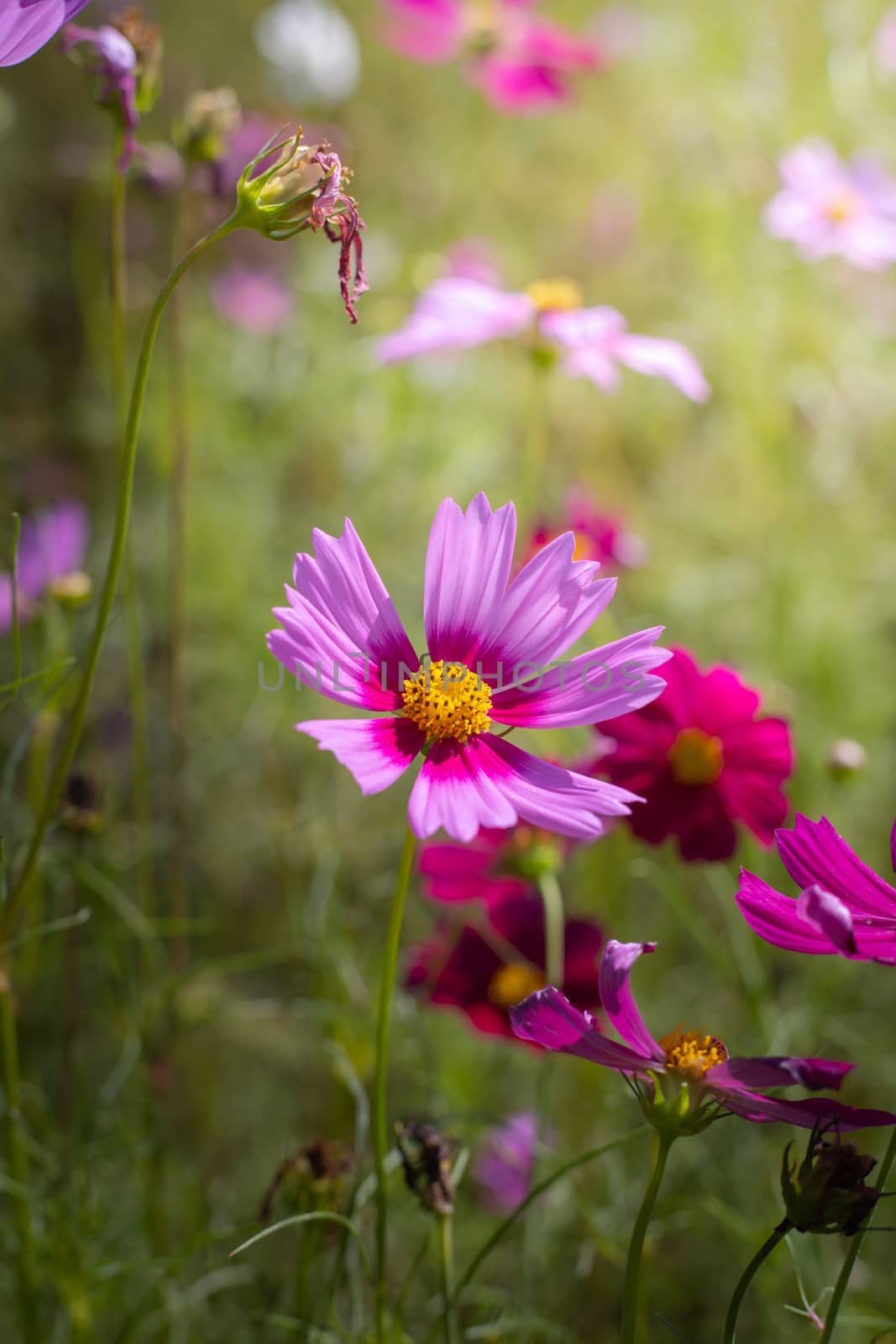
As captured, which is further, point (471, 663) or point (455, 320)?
point (455, 320)

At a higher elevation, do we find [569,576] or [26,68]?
[26,68]

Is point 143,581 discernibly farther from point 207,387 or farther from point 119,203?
point 119,203

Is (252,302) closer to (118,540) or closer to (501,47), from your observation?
(501,47)

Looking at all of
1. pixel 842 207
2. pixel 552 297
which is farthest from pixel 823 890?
pixel 842 207

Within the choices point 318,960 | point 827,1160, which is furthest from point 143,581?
point 827,1160

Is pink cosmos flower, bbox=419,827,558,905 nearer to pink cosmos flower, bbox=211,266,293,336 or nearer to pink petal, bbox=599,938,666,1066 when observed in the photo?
pink petal, bbox=599,938,666,1066

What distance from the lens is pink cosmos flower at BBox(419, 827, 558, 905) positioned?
1.87 feet

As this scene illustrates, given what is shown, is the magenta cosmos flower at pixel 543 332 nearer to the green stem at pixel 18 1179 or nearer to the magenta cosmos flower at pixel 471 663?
the magenta cosmos flower at pixel 471 663

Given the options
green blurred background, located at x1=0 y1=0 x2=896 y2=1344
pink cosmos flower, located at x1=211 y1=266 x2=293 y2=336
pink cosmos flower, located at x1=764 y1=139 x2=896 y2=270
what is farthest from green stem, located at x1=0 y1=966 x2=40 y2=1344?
pink cosmos flower, located at x1=211 y1=266 x2=293 y2=336

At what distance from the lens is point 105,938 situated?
0.56 metres

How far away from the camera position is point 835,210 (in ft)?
3.13

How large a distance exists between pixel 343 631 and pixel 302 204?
13 centimetres

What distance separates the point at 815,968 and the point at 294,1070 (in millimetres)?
462

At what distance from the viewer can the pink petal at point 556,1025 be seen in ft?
0.96
